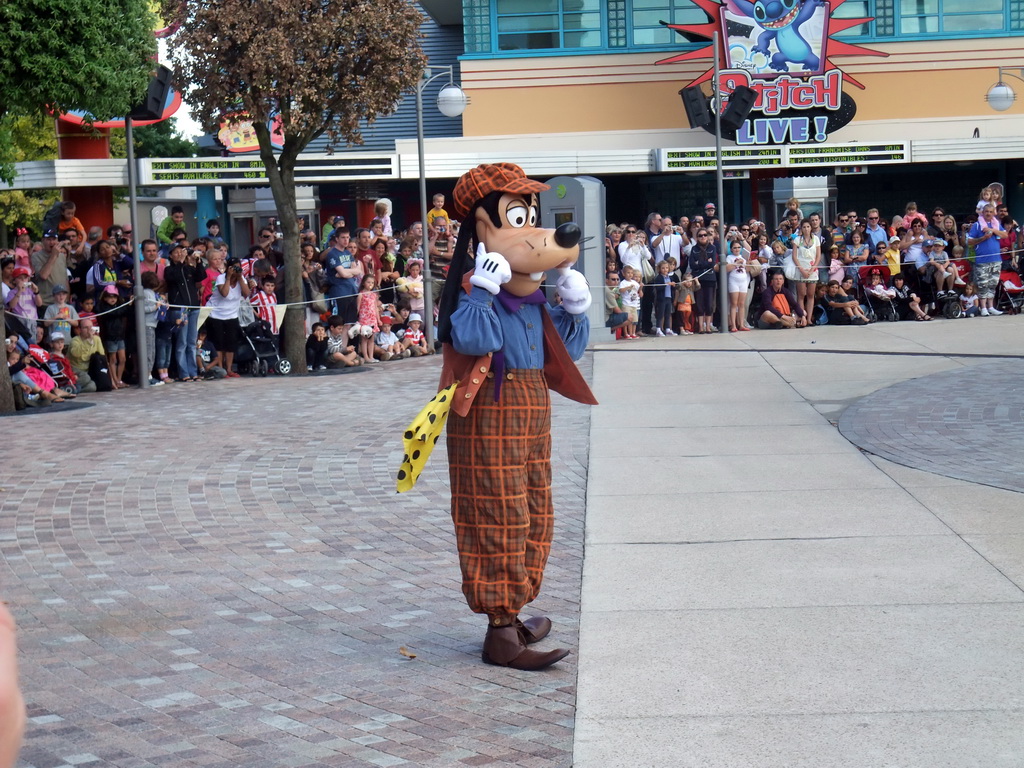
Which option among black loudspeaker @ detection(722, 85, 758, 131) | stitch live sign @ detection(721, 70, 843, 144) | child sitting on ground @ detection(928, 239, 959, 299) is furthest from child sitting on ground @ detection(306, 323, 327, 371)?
stitch live sign @ detection(721, 70, 843, 144)

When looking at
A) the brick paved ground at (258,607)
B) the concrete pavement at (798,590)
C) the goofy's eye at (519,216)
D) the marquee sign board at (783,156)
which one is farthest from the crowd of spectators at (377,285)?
the goofy's eye at (519,216)

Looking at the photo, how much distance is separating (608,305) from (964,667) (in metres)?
13.3

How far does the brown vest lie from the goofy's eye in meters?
0.26

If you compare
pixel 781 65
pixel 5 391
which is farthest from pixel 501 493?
pixel 781 65

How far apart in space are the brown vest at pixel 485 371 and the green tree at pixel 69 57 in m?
7.66

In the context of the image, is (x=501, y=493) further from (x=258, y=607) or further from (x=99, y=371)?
(x=99, y=371)

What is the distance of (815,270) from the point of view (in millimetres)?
19297

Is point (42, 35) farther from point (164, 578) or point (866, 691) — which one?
point (866, 691)

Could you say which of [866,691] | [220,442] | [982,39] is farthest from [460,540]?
[982,39]

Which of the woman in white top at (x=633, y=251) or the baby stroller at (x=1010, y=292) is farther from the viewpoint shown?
the baby stroller at (x=1010, y=292)

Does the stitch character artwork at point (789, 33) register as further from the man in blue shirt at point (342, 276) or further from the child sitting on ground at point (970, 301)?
the man in blue shirt at point (342, 276)

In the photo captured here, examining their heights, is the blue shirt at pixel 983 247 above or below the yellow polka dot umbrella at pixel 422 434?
above

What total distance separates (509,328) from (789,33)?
23516 millimetres

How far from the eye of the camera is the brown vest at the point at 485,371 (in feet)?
15.9
